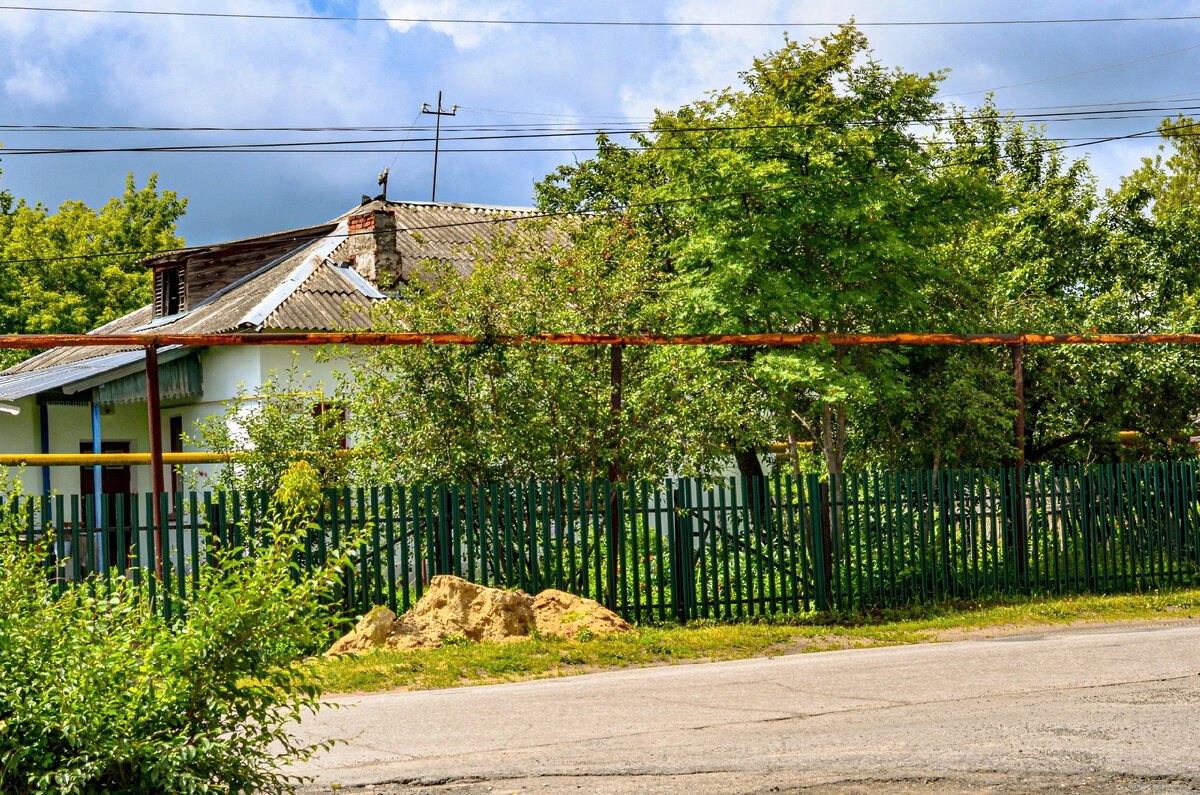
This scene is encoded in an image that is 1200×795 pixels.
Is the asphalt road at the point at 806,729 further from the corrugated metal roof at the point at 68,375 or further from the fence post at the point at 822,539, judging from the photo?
the corrugated metal roof at the point at 68,375

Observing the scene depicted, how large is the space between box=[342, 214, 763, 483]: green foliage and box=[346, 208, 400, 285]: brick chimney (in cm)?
1372

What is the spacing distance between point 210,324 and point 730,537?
50.2ft

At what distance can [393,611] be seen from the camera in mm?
11727

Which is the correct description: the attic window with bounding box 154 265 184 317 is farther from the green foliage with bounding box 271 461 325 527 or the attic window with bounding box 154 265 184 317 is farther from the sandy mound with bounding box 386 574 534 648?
the sandy mound with bounding box 386 574 534 648

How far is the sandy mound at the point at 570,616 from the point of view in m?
11.4

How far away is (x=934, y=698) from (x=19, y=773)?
6.24 metres

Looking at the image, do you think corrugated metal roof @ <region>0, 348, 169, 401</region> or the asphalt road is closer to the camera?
the asphalt road

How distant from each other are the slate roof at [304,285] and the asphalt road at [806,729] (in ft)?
40.9

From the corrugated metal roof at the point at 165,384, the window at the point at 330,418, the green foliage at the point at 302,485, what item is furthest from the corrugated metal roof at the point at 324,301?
the green foliage at the point at 302,485

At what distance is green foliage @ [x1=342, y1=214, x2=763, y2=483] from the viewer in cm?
1243

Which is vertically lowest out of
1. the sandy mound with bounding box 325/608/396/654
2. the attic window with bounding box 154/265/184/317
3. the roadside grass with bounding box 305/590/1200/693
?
the roadside grass with bounding box 305/590/1200/693

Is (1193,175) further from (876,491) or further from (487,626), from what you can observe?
(487,626)

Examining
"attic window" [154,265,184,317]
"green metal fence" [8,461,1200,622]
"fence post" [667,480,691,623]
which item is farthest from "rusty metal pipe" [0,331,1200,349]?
"attic window" [154,265,184,317]

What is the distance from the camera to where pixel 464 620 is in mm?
11203
